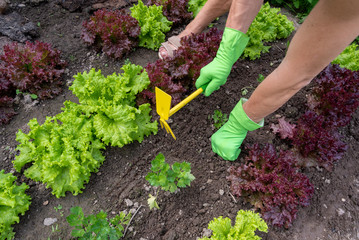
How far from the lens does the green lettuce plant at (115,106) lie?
2456 millimetres

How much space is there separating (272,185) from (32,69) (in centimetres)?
286

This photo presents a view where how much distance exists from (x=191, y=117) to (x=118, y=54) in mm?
1273

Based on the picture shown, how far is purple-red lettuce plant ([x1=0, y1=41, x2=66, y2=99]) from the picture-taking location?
9.46 ft

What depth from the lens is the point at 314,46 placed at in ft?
5.34

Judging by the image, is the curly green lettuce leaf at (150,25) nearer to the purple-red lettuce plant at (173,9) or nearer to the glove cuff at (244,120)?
the purple-red lettuce plant at (173,9)

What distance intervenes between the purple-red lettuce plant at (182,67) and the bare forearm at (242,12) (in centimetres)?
59

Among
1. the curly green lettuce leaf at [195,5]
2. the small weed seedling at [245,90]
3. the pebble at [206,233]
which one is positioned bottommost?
the pebble at [206,233]

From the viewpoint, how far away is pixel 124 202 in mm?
2436

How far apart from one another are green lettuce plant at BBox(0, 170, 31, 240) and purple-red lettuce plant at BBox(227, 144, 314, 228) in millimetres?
1864

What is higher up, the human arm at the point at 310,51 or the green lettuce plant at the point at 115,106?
the human arm at the point at 310,51

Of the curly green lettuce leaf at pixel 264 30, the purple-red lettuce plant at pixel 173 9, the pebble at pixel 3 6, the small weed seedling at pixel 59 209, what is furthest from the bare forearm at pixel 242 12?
the pebble at pixel 3 6

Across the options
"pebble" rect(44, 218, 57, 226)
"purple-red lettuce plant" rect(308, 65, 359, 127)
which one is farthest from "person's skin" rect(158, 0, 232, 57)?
"pebble" rect(44, 218, 57, 226)

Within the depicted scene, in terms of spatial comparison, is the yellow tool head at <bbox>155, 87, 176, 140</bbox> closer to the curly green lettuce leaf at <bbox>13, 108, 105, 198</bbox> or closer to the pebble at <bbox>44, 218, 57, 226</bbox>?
the curly green lettuce leaf at <bbox>13, 108, 105, 198</bbox>

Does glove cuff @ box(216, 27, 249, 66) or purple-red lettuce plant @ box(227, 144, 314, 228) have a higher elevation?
glove cuff @ box(216, 27, 249, 66)
